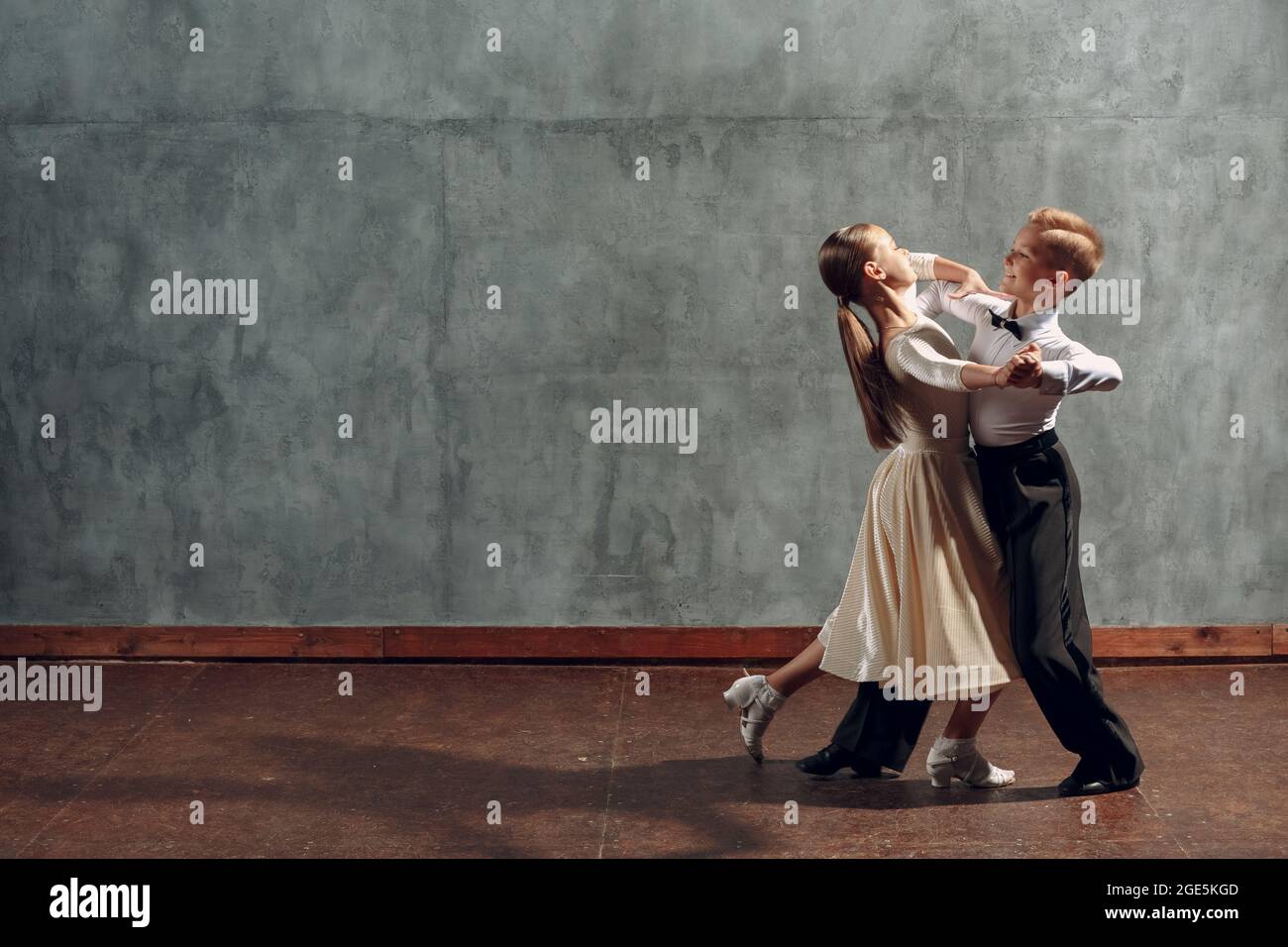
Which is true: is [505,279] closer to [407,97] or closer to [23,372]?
[407,97]

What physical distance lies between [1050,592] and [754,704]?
1.07 m

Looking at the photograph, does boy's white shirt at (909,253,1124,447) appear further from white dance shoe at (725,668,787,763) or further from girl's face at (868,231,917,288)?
white dance shoe at (725,668,787,763)

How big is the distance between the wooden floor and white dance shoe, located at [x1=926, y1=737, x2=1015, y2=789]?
0.04m

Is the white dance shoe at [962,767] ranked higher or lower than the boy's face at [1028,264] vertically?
lower

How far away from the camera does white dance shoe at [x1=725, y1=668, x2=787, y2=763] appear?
16.7 ft

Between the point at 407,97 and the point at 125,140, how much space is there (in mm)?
1188

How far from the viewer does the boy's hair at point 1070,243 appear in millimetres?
4594

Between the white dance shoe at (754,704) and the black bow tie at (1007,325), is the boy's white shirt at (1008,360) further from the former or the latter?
the white dance shoe at (754,704)

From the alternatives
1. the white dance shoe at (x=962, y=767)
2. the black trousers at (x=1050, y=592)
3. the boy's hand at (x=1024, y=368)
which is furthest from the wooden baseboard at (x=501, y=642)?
the boy's hand at (x=1024, y=368)

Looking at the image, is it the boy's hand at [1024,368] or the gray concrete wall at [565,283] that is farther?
the gray concrete wall at [565,283]

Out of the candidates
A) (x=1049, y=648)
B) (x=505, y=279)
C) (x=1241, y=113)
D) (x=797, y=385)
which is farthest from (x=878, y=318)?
(x=1241, y=113)

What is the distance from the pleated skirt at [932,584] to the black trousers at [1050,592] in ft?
0.19

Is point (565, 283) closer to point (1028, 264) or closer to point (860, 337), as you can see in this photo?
point (860, 337)
